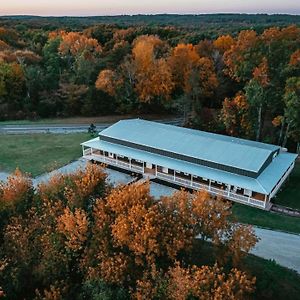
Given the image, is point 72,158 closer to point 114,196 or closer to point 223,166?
point 223,166

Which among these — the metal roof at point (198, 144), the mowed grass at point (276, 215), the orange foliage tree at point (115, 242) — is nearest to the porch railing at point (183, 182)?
the mowed grass at point (276, 215)

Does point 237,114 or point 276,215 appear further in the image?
point 237,114

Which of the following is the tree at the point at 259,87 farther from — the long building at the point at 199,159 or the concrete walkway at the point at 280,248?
the concrete walkway at the point at 280,248

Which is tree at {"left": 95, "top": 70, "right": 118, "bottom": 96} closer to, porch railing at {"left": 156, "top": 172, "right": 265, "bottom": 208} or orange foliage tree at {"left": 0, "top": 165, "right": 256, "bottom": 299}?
porch railing at {"left": 156, "top": 172, "right": 265, "bottom": 208}

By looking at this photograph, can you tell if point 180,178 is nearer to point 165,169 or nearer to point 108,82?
point 165,169

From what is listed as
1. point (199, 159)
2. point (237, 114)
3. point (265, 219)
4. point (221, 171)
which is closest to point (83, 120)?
point (237, 114)
